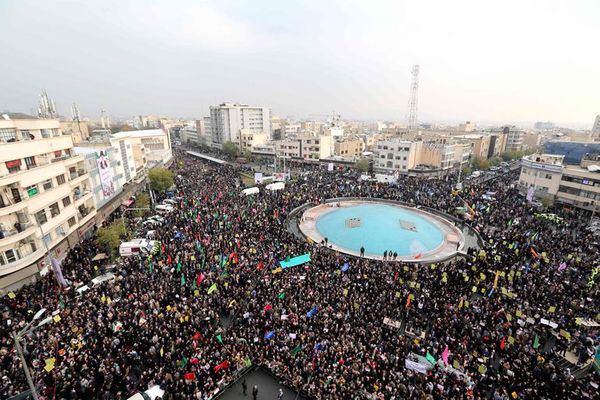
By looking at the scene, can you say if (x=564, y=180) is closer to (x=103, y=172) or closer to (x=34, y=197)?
(x=34, y=197)

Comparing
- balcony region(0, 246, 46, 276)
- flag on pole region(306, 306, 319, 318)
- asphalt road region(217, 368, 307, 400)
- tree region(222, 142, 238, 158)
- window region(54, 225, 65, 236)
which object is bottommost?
asphalt road region(217, 368, 307, 400)

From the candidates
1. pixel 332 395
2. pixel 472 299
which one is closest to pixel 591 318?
pixel 472 299

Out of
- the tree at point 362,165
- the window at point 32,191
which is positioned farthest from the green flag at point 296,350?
the tree at point 362,165

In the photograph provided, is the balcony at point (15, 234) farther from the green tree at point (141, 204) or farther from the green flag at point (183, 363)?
the green flag at point (183, 363)

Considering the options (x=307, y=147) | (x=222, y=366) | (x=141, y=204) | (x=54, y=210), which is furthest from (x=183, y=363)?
(x=307, y=147)

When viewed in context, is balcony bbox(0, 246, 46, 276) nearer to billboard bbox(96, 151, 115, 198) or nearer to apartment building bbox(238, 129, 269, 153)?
billboard bbox(96, 151, 115, 198)

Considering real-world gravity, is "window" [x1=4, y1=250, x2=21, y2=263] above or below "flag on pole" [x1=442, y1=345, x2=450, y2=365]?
above

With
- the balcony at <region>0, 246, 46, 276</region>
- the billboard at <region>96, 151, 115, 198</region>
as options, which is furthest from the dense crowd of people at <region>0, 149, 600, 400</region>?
the billboard at <region>96, 151, 115, 198</region>
